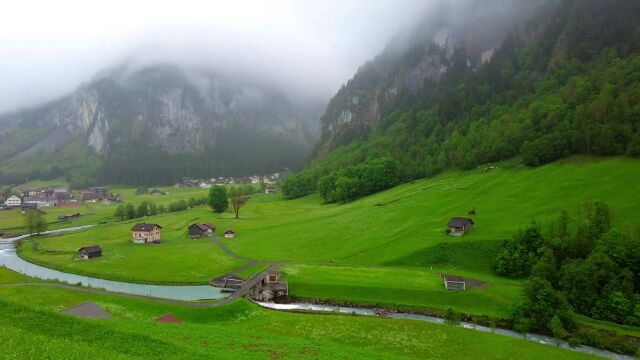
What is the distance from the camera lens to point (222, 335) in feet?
148

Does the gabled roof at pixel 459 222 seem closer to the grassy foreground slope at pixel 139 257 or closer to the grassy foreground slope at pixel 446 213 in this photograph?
the grassy foreground slope at pixel 446 213

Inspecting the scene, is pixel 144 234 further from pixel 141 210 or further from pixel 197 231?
pixel 141 210

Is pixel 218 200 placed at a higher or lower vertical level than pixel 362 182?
lower

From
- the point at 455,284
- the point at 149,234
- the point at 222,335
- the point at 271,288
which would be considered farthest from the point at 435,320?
the point at 149,234

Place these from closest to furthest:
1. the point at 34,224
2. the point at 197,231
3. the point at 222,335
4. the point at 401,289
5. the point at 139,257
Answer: the point at 222,335 → the point at 401,289 → the point at 139,257 → the point at 197,231 → the point at 34,224

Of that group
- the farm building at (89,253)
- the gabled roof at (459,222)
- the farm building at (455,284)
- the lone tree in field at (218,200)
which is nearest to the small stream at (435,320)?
the farm building at (455,284)

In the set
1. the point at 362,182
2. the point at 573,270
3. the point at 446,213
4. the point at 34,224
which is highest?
Answer: the point at 362,182

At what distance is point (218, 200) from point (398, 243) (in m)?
88.9

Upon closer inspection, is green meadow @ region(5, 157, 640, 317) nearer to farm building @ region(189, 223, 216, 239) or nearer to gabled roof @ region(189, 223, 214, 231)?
farm building @ region(189, 223, 216, 239)

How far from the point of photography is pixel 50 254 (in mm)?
109750

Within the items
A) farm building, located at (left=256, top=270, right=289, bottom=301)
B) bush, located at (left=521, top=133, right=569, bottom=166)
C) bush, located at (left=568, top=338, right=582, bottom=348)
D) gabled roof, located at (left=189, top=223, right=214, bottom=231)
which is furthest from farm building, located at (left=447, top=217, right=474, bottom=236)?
gabled roof, located at (left=189, top=223, right=214, bottom=231)

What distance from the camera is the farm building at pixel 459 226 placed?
3730 inches

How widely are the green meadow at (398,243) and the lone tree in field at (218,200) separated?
26245mm

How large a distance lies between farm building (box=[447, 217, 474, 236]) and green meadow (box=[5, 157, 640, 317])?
7.87 ft
